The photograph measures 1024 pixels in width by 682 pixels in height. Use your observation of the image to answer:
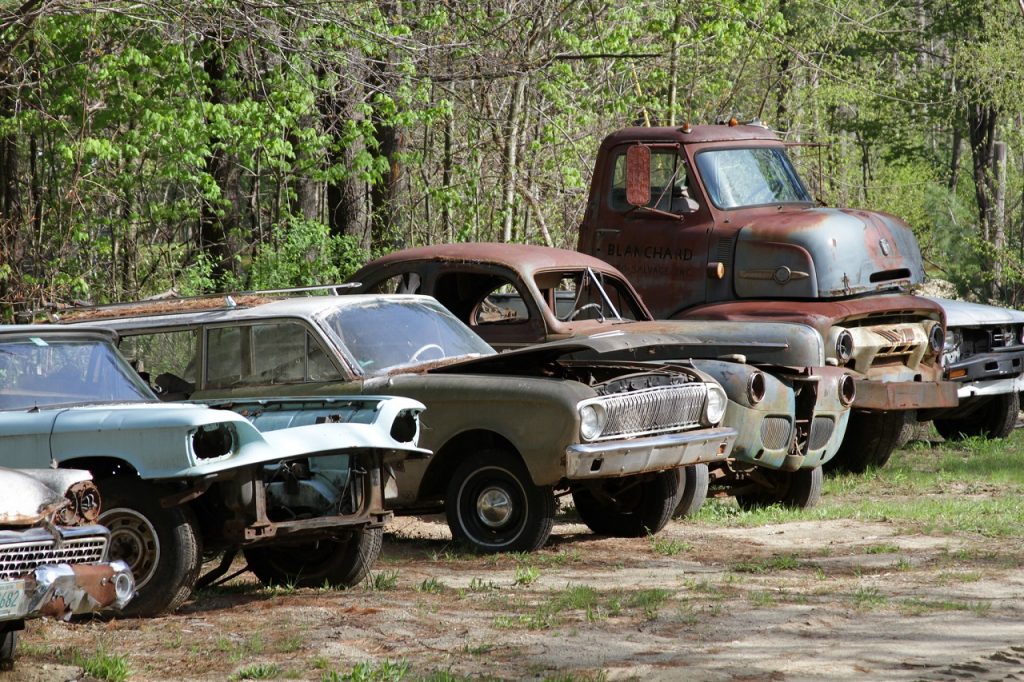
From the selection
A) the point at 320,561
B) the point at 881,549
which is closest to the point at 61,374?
the point at 320,561

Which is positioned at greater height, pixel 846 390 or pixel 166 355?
pixel 166 355

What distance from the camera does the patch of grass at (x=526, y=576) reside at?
26.3 feet

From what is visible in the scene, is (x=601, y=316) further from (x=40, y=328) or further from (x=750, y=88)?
(x=750, y=88)

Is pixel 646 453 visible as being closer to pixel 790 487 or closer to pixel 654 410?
pixel 654 410

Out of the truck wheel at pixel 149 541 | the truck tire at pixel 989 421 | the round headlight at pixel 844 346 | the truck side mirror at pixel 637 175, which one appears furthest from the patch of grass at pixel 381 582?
the truck tire at pixel 989 421

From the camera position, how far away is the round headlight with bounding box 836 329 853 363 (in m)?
12.0

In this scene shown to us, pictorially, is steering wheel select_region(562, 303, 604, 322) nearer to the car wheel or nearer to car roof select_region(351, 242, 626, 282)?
car roof select_region(351, 242, 626, 282)

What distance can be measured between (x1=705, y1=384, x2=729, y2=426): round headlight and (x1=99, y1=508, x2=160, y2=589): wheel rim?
3820 millimetres

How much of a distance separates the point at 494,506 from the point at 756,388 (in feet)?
6.70

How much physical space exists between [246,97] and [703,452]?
10637 millimetres

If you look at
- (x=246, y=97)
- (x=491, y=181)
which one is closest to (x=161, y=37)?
(x=246, y=97)

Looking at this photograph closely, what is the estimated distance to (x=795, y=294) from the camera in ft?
41.6

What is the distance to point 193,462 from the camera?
21.8ft

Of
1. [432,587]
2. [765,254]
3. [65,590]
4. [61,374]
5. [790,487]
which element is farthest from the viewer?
[765,254]
